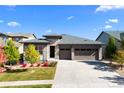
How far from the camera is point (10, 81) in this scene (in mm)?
20078

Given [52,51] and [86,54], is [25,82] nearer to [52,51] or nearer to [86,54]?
[52,51]

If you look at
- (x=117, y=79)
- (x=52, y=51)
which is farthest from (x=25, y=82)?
(x=52, y=51)

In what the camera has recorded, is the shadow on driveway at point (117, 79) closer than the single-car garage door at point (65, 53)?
Yes

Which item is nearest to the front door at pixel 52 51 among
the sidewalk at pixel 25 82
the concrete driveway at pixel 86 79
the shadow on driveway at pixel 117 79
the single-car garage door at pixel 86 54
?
the single-car garage door at pixel 86 54

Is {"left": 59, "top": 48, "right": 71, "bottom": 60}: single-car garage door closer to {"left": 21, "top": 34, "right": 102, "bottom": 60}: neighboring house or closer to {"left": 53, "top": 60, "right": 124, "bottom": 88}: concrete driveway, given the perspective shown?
{"left": 21, "top": 34, "right": 102, "bottom": 60}: neighboring house

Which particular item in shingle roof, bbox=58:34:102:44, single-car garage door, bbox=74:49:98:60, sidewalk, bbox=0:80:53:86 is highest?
shingle roof, bbox=58:34:102:44

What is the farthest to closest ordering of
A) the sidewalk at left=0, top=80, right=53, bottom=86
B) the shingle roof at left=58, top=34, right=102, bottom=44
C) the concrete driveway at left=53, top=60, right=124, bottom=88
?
the shingle roof at left=58, top=34, right=102, bottom=44 < the sidewalk at left=0, top=80, right=53, bottom=86 < the concrete driveway at left=53, top=60, right=124, bottom=88

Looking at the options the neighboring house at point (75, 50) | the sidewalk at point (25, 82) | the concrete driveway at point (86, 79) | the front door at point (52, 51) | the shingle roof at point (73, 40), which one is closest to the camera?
the concrete driveway at point (86, 79)

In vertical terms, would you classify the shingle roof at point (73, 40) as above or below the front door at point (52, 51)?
above

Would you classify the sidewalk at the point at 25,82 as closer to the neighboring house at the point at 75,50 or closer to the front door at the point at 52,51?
the neighboring house at the point at 75,50

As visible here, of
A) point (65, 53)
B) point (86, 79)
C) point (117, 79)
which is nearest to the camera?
point (117, 79)

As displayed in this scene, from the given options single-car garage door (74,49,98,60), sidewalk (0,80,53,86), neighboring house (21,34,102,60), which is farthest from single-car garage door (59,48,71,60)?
sidewalk (0,80,53,86)

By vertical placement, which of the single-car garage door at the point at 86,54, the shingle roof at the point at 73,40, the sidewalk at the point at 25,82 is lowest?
the sidewalk at the point at 25,82

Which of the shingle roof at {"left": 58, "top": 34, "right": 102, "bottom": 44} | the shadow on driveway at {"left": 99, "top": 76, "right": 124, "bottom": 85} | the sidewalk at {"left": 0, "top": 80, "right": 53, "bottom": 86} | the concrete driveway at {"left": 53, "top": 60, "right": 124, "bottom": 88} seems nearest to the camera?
the concrete driveway at {"left": 53, "top": 60, "right": 124, "bottom": 88}
